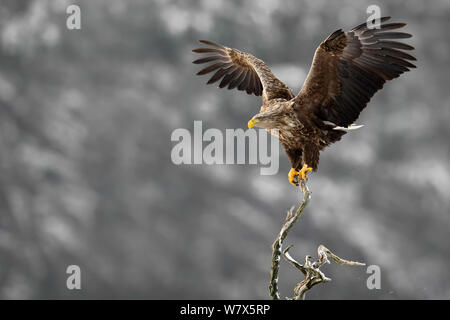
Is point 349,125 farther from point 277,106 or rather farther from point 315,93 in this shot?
point 277,106

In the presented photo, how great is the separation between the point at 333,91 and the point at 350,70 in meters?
0.30

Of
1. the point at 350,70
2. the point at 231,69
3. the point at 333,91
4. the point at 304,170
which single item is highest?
the point at 231,69

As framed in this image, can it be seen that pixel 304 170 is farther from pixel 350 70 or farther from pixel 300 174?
pixel 350 70

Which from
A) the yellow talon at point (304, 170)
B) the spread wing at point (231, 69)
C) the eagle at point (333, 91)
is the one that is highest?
the spread wing at point (231, 69)

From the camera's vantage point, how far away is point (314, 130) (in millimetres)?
5539

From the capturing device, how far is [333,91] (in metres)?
5.55

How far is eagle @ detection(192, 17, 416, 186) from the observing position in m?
5.28

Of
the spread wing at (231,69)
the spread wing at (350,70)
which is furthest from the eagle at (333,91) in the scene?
the spread wing at (231,69)

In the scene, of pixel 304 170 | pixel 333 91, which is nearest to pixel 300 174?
pixel 304 170

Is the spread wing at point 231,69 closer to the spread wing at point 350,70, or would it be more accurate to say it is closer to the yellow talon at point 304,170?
the spread wing at point 350,70

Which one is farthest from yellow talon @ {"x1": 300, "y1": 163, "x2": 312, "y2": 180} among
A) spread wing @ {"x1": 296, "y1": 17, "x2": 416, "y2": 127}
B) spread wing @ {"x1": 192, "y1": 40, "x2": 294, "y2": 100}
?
spread wing @ {"x1": 192, "y1": 40, "x2": 294, "y2": 100}

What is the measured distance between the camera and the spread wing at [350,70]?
5.29 meters

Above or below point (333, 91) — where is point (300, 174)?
below

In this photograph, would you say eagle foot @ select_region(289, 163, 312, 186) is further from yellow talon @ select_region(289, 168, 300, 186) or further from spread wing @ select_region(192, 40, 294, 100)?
spread wing @ select_region(192, 40, 294, 100)
